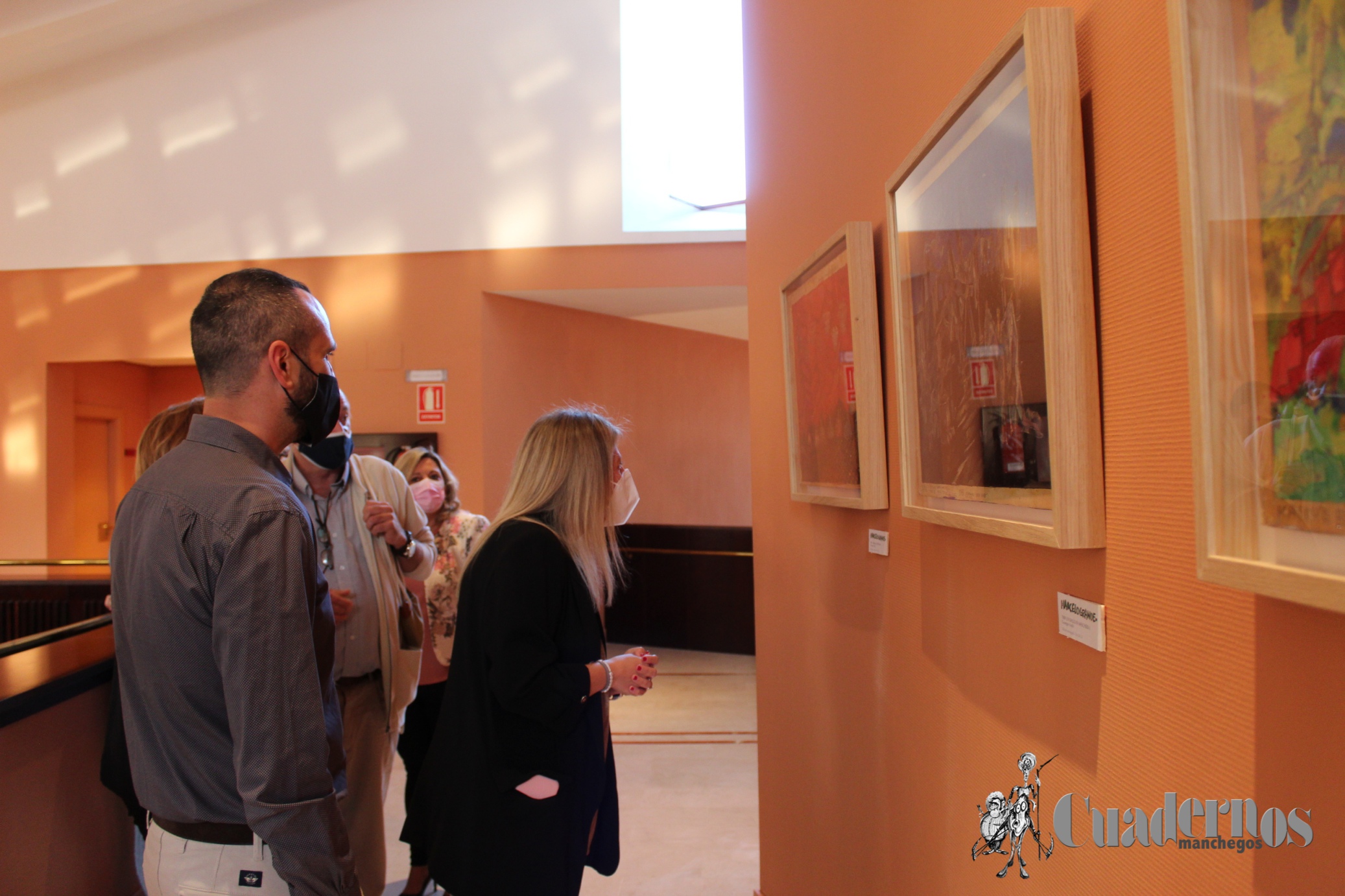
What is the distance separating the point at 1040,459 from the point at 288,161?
8.44 meters

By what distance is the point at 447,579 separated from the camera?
4340 mm

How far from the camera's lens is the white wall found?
8.14 m

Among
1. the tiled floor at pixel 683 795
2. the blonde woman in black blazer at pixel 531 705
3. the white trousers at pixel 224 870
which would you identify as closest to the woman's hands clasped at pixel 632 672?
the blonde woman in black blazer at pixel 531 705

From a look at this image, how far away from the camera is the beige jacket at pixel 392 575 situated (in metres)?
3.23

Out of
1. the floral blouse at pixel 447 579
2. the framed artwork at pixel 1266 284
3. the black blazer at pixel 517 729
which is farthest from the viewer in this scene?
the floral blouse at pixel 447 579

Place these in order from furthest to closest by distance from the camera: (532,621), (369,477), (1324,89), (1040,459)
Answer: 1. (369,477)
2. (532,621)
3. (1040,459)
4. (1324,89)

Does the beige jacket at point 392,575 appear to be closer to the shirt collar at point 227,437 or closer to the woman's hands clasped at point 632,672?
the woman's hands clasped at point 632,672

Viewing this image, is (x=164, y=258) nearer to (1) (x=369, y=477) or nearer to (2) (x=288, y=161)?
(2) (x=288, y=161)

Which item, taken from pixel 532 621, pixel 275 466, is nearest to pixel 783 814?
pixel 532 621

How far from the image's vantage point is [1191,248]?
2.71 ft

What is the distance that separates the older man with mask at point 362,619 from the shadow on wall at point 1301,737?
9.03 feet

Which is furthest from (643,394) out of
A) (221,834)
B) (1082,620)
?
(1082,620)

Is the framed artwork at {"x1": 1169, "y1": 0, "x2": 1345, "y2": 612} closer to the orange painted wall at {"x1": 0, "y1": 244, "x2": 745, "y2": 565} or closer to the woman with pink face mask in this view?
the woman with pink face mask

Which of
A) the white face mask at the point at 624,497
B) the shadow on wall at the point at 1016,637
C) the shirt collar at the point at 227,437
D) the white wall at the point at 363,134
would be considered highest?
the white wall at the point at 363,134
